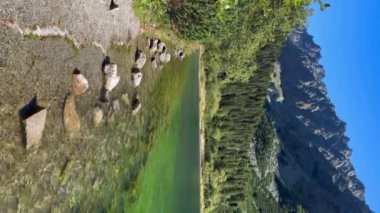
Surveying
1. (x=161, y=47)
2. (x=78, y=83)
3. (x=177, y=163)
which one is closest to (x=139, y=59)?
(x=161, y=47)

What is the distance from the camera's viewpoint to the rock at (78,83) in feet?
56.9


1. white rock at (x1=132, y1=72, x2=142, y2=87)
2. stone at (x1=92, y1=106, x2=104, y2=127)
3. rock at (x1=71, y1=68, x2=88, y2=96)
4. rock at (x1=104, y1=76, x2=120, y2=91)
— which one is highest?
white rock at (x1=132, y1=72, x2=142, y2=87)

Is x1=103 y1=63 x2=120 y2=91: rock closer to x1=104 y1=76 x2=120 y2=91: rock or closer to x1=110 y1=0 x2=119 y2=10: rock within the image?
x1=104 y1=76 x2=120 y2=91: rock

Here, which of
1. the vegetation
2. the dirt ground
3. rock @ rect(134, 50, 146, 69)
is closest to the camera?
the dirt ground

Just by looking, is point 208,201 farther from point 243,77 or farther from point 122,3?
point 122,3

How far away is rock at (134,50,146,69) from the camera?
23869 millimetres

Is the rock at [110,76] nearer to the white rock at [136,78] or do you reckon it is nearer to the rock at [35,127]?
the white rock at [136,78]

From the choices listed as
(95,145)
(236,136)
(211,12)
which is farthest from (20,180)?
(236,136)

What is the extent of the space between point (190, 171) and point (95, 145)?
13.4 meters

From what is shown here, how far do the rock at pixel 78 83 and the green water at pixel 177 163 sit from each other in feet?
Result: 23.7

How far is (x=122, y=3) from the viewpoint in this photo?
21.9 m

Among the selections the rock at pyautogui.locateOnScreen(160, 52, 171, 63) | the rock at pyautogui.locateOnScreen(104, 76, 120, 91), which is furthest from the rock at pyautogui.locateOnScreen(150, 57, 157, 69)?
the rock at pyautogui.locateOnScreen(104, 76, 120, 91)

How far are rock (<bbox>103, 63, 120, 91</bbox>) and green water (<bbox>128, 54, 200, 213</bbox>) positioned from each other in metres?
5.82

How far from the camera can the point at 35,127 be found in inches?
590
